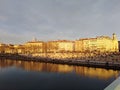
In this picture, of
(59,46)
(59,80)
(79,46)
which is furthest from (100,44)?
Result: (59,80)

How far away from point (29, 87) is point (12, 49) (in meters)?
97.7

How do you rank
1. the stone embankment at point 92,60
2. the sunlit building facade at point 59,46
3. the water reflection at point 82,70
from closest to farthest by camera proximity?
the water reflection at point 82,70 < the stone embankment at point 92,60 < the sunlit building facade at point 59,46

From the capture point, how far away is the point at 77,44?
111750 mm

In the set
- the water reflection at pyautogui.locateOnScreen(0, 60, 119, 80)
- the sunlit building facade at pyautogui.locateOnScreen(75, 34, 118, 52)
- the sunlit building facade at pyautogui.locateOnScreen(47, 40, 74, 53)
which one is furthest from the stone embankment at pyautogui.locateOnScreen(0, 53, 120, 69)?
the sunlit building facade at pyautogui.locateOnScreen(47, 40, 74, 53)

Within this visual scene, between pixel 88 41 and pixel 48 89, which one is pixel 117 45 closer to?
pixel 88 41

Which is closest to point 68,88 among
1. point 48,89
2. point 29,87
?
point 48,89

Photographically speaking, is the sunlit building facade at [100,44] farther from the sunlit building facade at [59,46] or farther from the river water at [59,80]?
the river water at [59,80]

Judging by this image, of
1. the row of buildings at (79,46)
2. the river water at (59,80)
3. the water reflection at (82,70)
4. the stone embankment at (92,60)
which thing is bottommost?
the river water at (59,80)

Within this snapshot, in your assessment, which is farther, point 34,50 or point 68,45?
point 68,45

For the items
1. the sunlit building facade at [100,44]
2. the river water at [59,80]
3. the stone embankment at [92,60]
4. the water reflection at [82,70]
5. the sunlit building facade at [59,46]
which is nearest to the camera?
the river water at [59,80]

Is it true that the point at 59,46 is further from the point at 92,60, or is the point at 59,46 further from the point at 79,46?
the point at 92,60

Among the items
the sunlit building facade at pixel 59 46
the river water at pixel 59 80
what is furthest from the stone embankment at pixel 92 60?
the sunlit building facade at pixel 59 46

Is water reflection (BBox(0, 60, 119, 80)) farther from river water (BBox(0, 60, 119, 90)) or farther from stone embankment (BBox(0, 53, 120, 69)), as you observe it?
stone embankment (BBox(0, 53, 120, 69))

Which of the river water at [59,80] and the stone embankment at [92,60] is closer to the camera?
the river water at [59,80]
